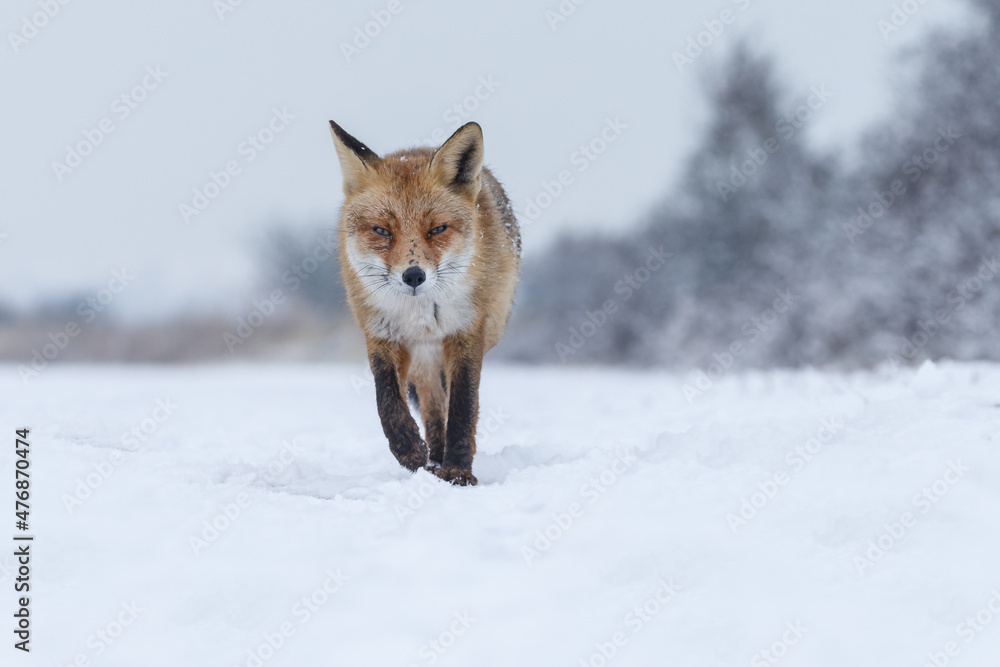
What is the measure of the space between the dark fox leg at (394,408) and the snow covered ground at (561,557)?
0.41 metres

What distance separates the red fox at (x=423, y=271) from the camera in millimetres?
5008

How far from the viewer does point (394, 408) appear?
552 centimetres

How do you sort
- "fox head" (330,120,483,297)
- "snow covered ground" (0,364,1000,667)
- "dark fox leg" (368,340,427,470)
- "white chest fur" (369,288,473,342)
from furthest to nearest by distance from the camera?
"dark fox leg" (368,340,427,470) < "white chest fur" (369,288,473,342) < "fox head" (330,120,483,297) < "snow covered ground" (0,364,1000,667)

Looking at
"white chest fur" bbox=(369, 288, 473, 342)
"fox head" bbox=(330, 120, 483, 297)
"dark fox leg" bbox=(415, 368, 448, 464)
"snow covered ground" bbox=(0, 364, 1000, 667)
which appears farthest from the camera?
"dark fox leg" bbox=(415, 368, 448, 464)

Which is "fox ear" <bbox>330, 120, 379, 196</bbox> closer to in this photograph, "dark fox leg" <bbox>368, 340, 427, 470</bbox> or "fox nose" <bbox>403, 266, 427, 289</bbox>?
"fox nose" <bbox>403, 266, 427, 289</bbox>

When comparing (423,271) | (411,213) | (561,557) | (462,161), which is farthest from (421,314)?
(561,557)

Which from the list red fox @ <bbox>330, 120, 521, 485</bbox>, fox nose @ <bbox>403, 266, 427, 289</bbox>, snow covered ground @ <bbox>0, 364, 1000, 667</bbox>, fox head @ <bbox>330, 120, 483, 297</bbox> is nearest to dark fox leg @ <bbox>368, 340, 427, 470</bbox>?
red fox @ <bbox>330, 120, 521, 485</bbox>

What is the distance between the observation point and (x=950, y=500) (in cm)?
388

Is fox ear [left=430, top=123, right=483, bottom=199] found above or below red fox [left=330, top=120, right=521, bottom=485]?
above

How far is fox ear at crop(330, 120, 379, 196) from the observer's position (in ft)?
17.4

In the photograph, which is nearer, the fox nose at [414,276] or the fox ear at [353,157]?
the fox nose at [414,276]

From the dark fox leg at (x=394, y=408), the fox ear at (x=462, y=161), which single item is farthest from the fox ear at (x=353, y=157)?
the dark fox leg at (x=394, y=408)

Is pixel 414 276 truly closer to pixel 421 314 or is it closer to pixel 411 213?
pixel 411 213

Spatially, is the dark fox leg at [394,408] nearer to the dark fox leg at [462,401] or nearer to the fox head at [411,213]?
the dark fox leg at [462,401]
